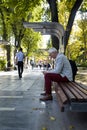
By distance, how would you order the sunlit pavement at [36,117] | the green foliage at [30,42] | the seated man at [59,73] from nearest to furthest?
the sunlit pavement at [36,117] < the seated man at [59,73] < the green foliage at [30,42]

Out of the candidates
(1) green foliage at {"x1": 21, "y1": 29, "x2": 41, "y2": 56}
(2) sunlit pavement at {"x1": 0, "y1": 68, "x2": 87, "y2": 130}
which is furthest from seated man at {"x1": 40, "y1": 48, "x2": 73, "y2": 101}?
(1) green foliage at {"x1": 21, "y1": 29, "x2": 41, "y2": 56}

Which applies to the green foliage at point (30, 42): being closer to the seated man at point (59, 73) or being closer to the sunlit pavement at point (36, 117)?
the seated man at point (59, 73)

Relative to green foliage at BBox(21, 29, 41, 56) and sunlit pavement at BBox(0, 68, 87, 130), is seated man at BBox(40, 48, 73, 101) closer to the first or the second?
sunlit pavement at BBox(0, 68, 87, 130)

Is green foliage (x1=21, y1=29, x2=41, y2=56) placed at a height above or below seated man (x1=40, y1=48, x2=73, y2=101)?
below

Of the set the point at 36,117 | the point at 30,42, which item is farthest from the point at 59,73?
the point at 30,42

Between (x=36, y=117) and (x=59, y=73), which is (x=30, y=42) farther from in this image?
(x=36, y=117)

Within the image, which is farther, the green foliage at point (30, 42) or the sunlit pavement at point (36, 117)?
the green foliage at point (30, 42)

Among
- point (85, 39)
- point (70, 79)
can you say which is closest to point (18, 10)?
point (70, 79)

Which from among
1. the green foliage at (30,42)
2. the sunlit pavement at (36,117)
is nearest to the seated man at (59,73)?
the sunlit pavement at (36,117)

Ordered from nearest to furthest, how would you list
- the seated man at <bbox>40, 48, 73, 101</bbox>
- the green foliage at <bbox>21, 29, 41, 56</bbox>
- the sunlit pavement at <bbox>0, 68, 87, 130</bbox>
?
1. the sunlit pavement at <bbox>0, 68, 87, 130</bbox>
2. the seated man at <bbox>40, 48, 73, 101</bbox>
3. the green foliage at <bbox>21, 29, 41, 56</bbox>

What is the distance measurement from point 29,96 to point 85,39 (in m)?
47.2

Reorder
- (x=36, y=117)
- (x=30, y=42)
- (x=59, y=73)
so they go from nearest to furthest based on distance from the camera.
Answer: (x=36, y=117)
(x=59, y=73)
(x=30, y=42)

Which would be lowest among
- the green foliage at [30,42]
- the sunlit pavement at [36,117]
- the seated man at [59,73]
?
the green foliage at [30,42]

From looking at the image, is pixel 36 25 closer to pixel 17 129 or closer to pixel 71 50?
pixel 17 129
